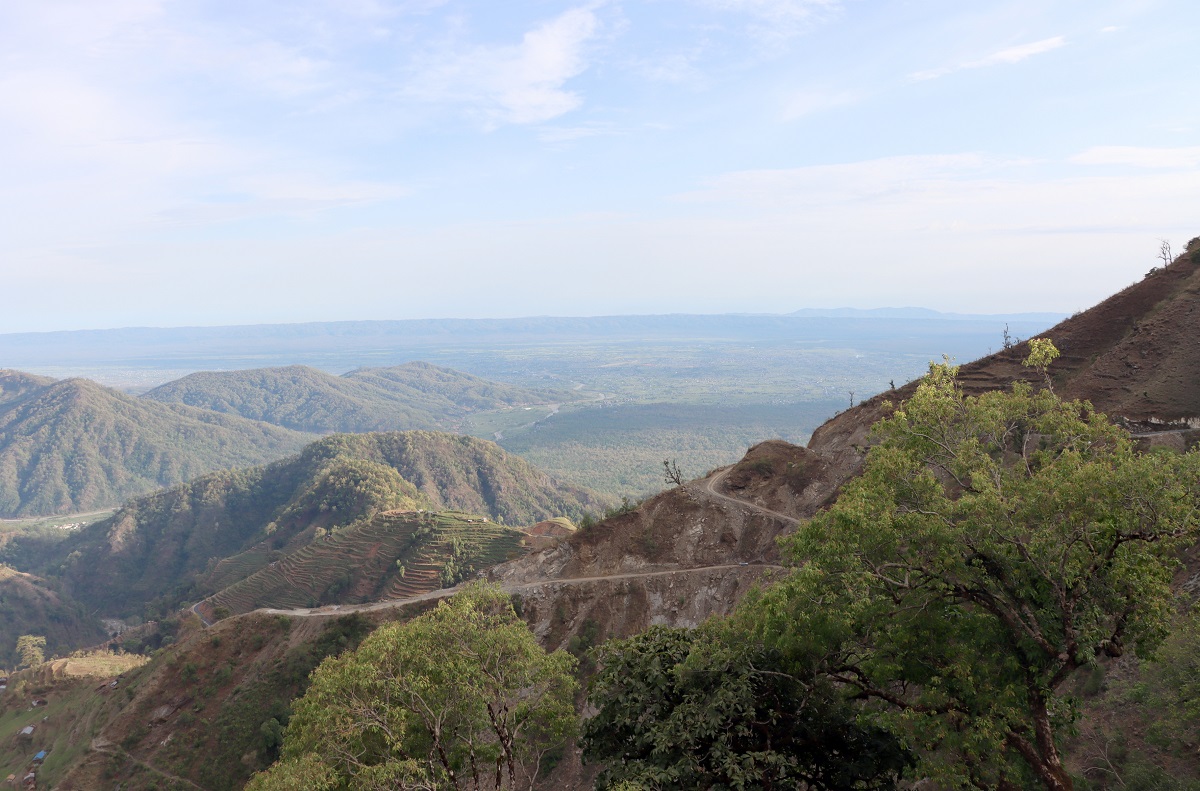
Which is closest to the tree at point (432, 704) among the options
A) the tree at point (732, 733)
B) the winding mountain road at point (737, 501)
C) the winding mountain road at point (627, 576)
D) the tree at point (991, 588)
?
the tree at point (732, 733)

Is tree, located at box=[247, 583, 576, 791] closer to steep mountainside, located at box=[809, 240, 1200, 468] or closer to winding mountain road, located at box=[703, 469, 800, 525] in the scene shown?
winding mountain road, located at box=[703, 469, 800, 525]

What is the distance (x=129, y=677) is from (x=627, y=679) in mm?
49751

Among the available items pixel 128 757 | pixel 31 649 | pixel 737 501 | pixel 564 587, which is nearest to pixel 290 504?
pixel 31 649

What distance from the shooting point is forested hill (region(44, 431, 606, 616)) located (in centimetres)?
10975

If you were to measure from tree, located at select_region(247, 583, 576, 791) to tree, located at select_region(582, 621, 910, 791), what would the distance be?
297 centimetres

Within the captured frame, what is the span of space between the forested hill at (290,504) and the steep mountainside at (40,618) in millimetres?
6108

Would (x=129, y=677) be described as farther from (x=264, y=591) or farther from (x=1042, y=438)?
(x=1042, y=438)

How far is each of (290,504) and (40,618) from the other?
40.2 meters

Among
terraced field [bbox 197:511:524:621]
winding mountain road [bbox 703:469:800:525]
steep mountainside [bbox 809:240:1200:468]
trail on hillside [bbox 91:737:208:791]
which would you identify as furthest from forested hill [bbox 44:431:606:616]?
steep mountainside [bbox 809:240:1200:468]

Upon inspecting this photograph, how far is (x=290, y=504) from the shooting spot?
119 m

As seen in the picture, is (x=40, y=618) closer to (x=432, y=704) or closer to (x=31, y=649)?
(x=31, y=649)

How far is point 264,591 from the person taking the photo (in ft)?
245

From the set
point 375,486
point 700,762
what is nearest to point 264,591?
point 375,486

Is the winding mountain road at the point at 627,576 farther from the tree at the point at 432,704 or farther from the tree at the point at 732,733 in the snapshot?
the tree at the point at 732,733
